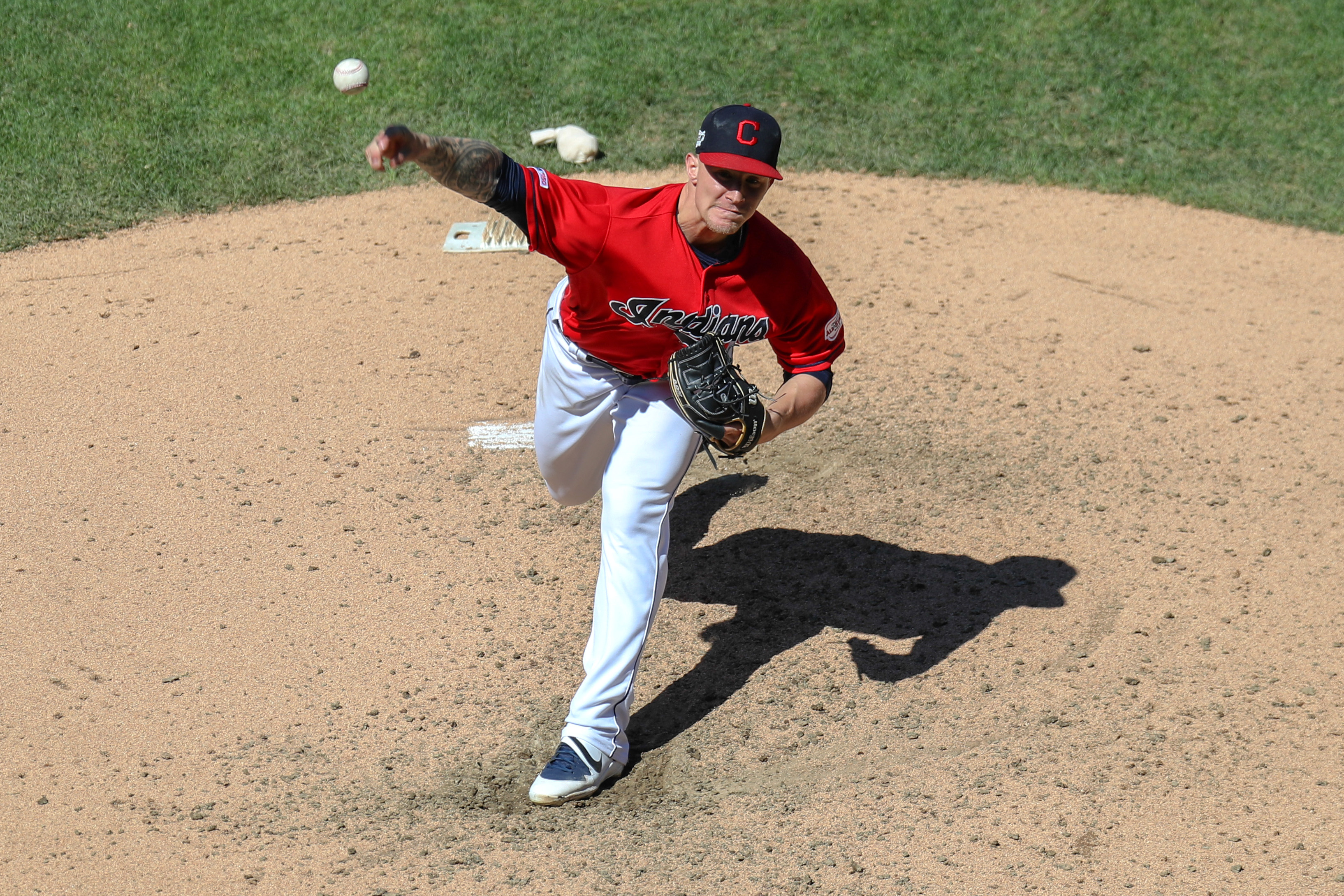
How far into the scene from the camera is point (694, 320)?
3.95m

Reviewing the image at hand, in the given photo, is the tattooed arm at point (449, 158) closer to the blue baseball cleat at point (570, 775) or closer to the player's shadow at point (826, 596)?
the blue baseball cleat at point (570, 775)

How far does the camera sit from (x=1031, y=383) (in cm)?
628

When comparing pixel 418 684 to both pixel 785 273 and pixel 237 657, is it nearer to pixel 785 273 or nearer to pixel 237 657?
pixel 237 657

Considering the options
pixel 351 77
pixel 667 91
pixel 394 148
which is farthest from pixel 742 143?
pixel 667 91

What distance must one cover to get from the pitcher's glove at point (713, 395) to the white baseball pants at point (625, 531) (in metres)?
0.25

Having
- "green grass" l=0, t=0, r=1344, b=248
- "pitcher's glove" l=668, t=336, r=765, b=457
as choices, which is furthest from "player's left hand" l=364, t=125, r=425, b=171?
"green grass" l=0, t=0, r=1344, b=248

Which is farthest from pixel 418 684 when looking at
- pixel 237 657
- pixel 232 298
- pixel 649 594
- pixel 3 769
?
pixel 232 298

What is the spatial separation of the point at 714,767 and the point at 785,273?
164 cm

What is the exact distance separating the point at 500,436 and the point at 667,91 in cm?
411

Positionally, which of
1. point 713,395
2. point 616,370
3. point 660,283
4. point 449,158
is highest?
point 449,158

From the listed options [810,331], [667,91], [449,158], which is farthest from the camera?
[667,91]

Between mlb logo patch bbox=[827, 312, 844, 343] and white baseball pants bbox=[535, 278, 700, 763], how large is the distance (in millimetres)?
542

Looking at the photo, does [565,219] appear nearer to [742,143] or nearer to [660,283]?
[660,283]

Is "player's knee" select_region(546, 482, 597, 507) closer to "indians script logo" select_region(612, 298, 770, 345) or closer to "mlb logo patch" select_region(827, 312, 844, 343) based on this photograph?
"indians script logo" select_region(612, 298, 770, 345)
